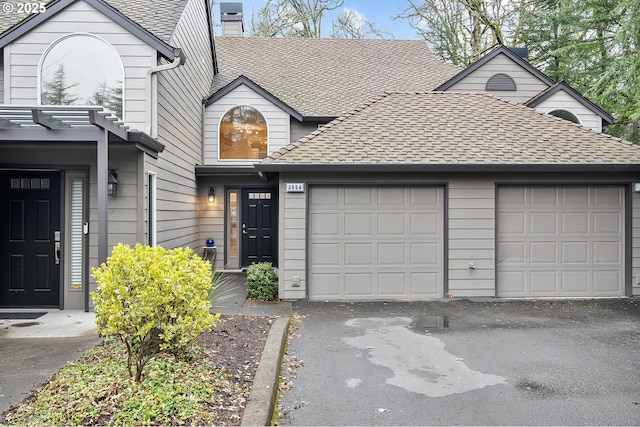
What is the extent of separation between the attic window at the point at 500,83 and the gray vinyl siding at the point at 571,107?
103cm

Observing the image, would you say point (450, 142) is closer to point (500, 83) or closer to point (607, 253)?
point (607, 253)

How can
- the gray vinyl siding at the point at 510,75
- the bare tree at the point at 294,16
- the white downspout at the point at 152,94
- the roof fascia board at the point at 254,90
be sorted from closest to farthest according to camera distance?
1. the white downspout at the point at 152,94
2. the roof fascia board at the point at 254,90
3. the gray vinyl siding at the point at 510,75
4. the bare tree at the point at 294,16

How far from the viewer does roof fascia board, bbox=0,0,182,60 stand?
7.33m

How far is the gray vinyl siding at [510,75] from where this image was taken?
12516 mm

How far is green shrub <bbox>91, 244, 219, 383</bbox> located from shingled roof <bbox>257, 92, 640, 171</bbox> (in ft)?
14.2

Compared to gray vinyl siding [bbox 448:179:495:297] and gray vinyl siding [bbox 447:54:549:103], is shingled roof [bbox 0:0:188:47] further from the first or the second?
gray vinyl siding [bbox 447:54:549:103]

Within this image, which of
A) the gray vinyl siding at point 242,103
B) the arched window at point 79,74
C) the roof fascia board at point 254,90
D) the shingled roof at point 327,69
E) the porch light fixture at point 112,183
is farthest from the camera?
the shingled roof at point 327,69

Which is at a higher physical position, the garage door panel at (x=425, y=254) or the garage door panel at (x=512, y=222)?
the garage door panel at (x=512, y=222)

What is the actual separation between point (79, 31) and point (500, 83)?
10.4m

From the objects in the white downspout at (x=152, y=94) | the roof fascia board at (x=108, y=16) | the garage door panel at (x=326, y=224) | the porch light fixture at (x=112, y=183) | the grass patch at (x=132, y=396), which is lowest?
the grass patch at (x=132, y=396)

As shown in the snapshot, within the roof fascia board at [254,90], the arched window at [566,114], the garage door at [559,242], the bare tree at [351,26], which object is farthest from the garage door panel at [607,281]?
the bare tree at [351,26]

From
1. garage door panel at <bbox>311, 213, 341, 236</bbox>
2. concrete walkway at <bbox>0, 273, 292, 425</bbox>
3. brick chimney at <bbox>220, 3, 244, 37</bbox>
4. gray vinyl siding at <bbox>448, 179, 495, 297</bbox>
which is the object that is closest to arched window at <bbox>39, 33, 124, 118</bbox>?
concrete walkway at <bbox>0, 273, 292, 425</bbox>

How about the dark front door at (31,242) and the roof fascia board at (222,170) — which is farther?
the roof fascia board at (222,170)

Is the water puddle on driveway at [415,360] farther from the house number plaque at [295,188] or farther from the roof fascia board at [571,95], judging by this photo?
the roof fascia board at [571,95]
